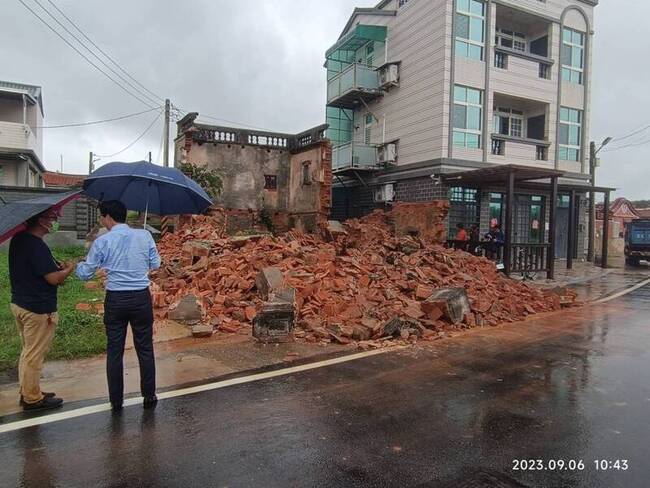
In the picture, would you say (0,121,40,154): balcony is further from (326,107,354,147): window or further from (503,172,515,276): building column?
(503,172,515,276): building column

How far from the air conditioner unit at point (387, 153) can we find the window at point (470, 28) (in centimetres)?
462

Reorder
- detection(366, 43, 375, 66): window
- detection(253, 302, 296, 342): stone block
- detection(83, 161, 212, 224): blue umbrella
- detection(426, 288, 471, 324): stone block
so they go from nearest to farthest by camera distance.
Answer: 1. detection(83, 161, 212, 224): blue umbrella
2. detection(253, 302, 296, 342): stone block
3. detection(426, 288, 471, 324): stone block
4. detection(366, 43, 375, 66): window

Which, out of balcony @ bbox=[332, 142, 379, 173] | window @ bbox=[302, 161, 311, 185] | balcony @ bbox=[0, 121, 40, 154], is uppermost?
balcony @ bbox=[0, 121, 40, 154]

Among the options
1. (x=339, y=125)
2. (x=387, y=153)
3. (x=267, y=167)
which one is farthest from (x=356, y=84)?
(x=267, y=167)

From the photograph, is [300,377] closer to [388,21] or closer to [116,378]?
[116,378]

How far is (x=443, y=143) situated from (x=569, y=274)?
6.81 m

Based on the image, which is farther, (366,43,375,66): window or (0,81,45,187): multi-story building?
(366,43,375,66): window

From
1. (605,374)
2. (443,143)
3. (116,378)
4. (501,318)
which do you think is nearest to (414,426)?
(116,378)

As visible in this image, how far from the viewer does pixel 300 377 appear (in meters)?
5.30

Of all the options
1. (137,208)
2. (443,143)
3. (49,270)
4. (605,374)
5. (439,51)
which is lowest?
(605,374)

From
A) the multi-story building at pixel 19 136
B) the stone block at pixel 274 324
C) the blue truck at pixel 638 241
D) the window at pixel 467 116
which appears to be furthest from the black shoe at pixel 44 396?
the blue truck at pixel 638 241

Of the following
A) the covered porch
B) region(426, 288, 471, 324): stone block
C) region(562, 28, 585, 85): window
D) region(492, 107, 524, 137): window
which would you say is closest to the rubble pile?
region(426, 288, 471, 324): stone block

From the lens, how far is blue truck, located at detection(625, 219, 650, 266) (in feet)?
78.1

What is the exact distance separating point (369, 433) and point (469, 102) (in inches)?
708
